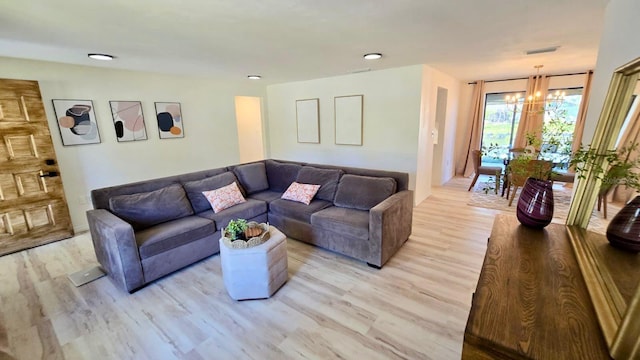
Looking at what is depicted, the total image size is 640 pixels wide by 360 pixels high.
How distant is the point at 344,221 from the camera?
2783 mm

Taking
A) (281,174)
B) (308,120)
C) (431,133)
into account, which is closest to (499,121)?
(431,133)

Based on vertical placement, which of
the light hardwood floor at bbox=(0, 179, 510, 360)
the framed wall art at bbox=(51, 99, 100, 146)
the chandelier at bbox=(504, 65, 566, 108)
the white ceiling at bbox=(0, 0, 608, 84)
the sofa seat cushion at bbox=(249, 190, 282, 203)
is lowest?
the light hardwood floor at bbox=(0, 179, 510, 360)

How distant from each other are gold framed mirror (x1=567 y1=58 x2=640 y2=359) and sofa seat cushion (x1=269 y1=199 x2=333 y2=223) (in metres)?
2.24

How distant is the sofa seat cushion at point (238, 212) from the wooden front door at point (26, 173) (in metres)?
2.06

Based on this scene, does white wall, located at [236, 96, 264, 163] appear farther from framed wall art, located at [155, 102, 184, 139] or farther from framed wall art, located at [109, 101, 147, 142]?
framed wall art, located at [109, 101, 147, 142]

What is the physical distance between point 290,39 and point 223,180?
6.36ft

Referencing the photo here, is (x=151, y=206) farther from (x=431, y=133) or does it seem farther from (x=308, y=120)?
(x=431, y=133)

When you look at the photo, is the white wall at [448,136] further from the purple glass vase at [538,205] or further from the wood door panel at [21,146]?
the wood door panel at [21,146]

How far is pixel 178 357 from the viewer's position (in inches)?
67.1

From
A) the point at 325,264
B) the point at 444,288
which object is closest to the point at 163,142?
the point at 325,264

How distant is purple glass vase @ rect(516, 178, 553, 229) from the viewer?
157 centimetres

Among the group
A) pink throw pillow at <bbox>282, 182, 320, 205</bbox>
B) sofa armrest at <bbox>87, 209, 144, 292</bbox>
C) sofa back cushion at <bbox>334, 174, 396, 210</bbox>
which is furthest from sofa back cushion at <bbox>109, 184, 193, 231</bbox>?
sofa back cushion at <bbox>334, 174, 396, 210</bbox>

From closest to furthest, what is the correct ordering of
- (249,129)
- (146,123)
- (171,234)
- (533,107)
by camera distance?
(171,234)
(146,123)
(533,107)
(249,129)

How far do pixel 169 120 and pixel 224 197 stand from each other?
2.05 meters
